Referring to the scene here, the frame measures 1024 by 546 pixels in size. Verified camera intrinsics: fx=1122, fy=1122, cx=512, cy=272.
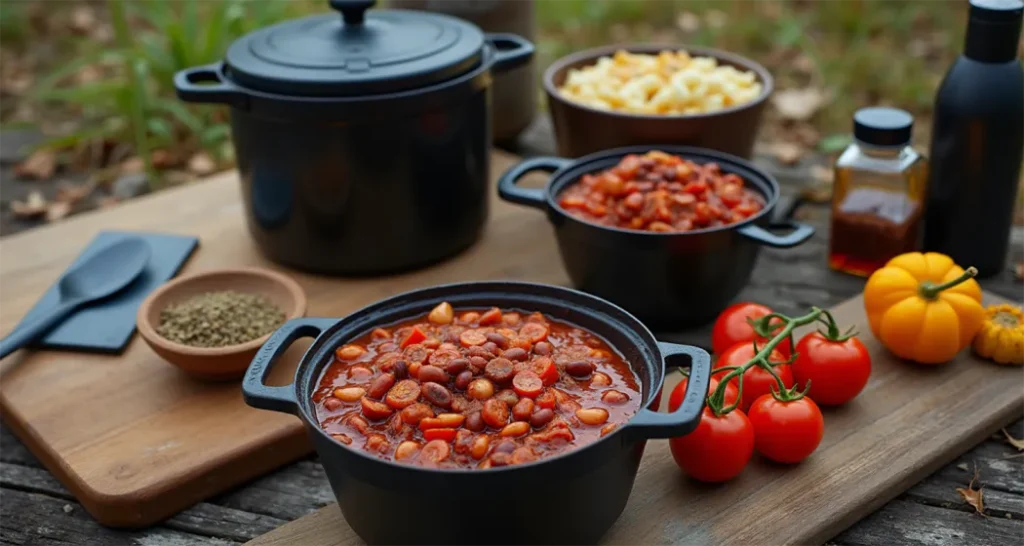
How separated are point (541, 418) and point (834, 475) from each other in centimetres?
70

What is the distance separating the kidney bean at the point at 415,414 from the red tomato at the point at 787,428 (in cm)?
70

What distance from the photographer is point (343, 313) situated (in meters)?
2.84

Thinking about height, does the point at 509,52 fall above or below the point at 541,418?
above

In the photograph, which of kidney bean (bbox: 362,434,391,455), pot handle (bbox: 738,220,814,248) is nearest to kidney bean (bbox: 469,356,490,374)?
kidney bean (bbox: 362,434,391,455)

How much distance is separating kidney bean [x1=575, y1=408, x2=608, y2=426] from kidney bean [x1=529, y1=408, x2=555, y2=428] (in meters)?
0.05

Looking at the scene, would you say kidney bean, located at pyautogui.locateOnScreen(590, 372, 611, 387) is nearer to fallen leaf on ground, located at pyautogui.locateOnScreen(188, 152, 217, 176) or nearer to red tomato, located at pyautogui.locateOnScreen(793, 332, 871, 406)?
red tomato, located at pyautogui.locateOnScreen(793, 332, 871, 406)

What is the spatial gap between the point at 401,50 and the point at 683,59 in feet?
3.36

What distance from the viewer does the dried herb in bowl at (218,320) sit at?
99.0 inches

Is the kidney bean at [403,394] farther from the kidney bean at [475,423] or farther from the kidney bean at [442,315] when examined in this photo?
the kidney bean at [442,315]

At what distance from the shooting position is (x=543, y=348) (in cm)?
204

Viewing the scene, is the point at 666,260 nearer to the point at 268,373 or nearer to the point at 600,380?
the point at 600,380

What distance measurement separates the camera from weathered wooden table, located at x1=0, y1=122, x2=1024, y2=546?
215 cm

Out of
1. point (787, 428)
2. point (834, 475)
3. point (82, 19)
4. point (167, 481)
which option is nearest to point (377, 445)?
point (167, 481)

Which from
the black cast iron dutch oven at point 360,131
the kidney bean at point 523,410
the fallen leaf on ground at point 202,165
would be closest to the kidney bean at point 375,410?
the kidney bean at point 523,410
